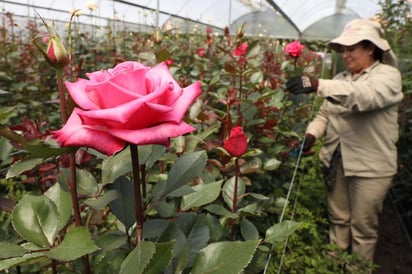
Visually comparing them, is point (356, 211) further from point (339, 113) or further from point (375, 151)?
point (339, 113)

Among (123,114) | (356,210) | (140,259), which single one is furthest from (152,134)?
(356,210)

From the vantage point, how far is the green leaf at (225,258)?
18.5 inches

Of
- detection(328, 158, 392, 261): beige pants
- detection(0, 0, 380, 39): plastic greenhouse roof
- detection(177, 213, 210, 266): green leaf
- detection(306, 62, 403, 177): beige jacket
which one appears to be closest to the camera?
detection(177, 213, 210, 266): green leaf

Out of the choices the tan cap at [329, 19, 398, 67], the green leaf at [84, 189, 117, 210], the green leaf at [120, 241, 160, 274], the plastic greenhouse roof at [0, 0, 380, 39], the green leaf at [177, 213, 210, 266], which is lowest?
the green leaf at [177, 213, 210, 266]

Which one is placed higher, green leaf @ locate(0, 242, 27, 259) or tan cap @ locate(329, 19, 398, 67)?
tan cap @ locate(329, 19, 398, 67)

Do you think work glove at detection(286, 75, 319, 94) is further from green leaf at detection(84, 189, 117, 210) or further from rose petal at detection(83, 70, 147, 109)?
rose petal at detection(83, 70, 147, 109)

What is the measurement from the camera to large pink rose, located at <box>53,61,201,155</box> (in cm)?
37

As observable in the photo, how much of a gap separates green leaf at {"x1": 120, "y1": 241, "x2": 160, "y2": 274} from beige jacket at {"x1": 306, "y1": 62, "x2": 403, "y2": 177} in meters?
1.61

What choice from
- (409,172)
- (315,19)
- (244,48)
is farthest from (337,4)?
(244,48)

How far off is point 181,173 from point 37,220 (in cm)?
23

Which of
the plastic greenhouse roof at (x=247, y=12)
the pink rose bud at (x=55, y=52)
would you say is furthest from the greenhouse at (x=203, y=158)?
the plastic greenhouse roof at (x=247, y=12)

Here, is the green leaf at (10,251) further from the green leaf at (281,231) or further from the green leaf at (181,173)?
the green leaf at (281,231)

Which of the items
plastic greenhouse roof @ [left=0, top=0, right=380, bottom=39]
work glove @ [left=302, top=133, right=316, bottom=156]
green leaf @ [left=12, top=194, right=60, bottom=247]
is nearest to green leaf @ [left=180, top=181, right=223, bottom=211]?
green leaf @ [left=12, top=194, right=60, bottom=247]

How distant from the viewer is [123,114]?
1.20 ft
